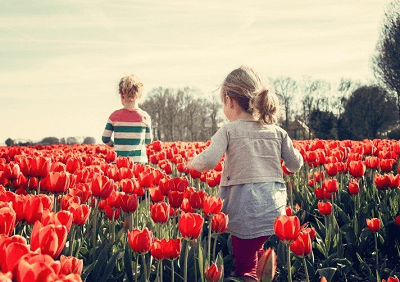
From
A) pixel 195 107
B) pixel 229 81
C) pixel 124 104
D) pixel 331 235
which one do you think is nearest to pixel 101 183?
pixel 229 81

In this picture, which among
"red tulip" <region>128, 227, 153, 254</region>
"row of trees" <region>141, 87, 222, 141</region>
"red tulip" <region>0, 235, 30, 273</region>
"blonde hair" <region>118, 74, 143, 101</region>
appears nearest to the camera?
"red tulip" <region>0, 235, 30, 273</region>

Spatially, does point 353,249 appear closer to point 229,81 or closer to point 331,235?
point 331,235

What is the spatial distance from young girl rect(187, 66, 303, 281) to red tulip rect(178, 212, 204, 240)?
1078 mm

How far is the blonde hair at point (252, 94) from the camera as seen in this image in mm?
3766

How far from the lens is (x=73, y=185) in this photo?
3.66 m

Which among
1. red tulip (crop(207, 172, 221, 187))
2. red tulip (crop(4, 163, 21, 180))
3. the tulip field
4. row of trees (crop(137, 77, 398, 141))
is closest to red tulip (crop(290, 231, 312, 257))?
the tulip field

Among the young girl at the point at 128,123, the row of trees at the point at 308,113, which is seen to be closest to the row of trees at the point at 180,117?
the row of trees at the point at 308,113

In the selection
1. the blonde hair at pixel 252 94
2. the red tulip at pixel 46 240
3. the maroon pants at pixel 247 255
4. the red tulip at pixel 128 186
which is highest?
the blonde hair at pixel 252 94

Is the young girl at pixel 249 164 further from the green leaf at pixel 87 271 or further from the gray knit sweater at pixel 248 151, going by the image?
the green leaf at pixel 87 271

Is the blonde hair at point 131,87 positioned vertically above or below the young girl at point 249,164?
above

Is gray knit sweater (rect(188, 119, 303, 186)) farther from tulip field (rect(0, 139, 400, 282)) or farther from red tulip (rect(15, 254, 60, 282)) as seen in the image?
red tulip (rect(15, 254, 60, 282))

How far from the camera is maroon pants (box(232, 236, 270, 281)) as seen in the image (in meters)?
3.74

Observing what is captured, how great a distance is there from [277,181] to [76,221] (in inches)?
73.1

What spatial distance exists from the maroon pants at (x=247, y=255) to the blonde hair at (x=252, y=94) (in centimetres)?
101
